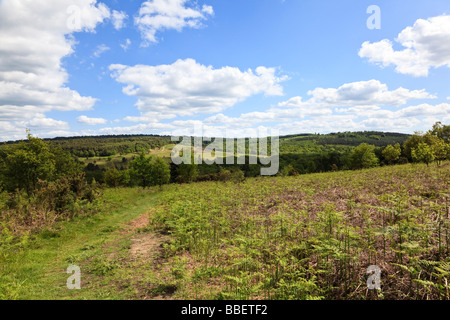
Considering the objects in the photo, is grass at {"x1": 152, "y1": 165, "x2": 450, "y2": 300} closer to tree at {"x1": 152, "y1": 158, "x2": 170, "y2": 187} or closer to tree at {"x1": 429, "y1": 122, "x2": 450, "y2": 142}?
tree at {"x1": 152, "y1": 158, "x2": 170, "y2": 187}

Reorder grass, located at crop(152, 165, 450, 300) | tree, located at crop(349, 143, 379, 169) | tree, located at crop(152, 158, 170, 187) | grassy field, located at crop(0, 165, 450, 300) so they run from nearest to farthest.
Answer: grass, located at crop(152, 165, 450, 300), grassy field, located at crop(0, 165, 450, 300), tree, located at crop(152, 158, 170, 187), tree, located at crop(349, 143, 379, 169)

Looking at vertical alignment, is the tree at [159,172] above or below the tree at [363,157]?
below

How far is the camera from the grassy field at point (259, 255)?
5.10 metres

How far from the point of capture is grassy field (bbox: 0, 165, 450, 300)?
5102 millimetres

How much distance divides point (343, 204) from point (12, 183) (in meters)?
28.6

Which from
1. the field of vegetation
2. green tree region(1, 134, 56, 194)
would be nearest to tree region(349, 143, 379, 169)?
the field of vegetation

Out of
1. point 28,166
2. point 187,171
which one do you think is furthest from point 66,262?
point 187,171

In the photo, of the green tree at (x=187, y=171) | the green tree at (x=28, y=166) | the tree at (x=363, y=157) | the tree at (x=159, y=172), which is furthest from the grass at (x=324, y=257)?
the tree at (x=363, y=157)

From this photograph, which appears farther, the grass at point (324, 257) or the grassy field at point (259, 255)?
the grassy field at point (259, 255)

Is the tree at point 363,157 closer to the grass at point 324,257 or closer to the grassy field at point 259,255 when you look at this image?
the grassy field at point 259,255

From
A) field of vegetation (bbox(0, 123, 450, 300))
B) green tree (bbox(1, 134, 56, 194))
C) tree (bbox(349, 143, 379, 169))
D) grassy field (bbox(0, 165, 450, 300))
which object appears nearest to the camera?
grassy field (bbox(0, 165, 450, 300))

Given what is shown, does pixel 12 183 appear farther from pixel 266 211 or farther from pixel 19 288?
pixel 266 211
